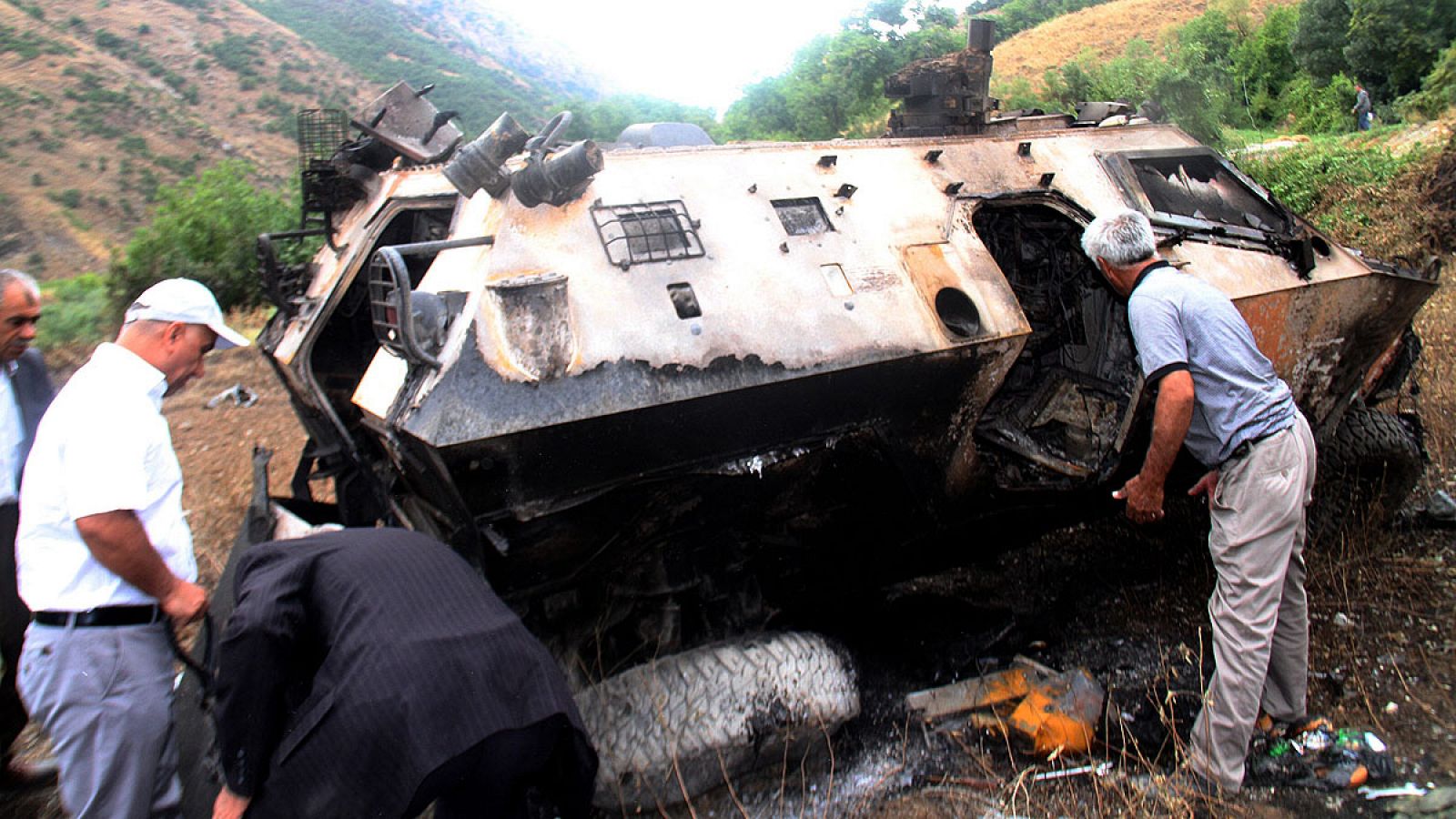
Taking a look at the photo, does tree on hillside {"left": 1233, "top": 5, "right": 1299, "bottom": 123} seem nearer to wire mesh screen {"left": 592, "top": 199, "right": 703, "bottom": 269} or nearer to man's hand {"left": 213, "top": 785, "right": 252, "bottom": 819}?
wire mesh screen {"left": 592, "top": 199, "right": 703, "bottom": 269}

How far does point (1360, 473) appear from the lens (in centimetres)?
451

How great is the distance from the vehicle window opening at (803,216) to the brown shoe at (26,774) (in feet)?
11.3

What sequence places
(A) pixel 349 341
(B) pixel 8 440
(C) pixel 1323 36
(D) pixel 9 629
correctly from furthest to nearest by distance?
(C) pixel 1323 36
(A) pixel 349 341
(D) pixel 9 629
(B) pixel 8 440

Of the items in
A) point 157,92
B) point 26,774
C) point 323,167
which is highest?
point 323,167

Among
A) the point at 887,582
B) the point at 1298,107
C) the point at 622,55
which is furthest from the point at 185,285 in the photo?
the point at 622,55

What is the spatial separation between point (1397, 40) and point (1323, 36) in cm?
236

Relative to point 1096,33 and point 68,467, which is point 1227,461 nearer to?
point 68,467

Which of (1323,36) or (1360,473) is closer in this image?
(1360,473)

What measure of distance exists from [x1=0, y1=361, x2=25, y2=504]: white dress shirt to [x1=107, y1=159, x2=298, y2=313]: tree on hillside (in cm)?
980

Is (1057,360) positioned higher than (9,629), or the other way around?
(1057,360)

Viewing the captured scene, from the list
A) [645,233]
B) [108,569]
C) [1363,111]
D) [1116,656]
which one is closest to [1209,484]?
[1116,656]

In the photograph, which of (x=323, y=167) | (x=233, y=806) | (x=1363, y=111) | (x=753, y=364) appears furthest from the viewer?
(x=1363, y=111)

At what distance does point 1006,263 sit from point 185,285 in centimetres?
331

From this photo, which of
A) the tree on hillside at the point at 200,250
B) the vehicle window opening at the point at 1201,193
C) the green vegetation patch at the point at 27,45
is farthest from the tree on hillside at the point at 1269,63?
the green vegetation patch at the point at 27,45
